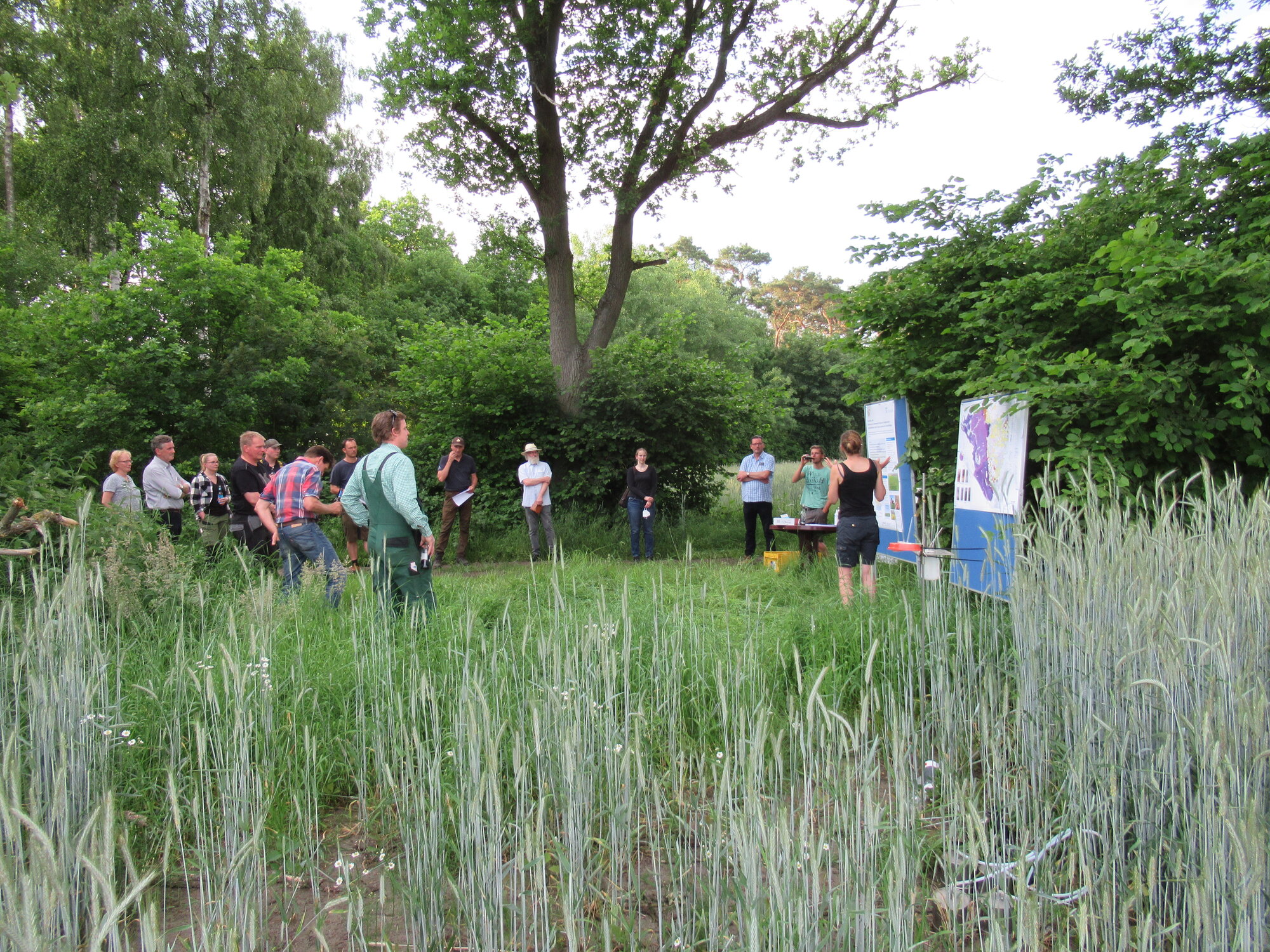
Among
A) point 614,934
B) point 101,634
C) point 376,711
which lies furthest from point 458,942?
point 101,634

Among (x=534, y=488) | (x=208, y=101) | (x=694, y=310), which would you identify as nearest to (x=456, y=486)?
(x=534, y=488)

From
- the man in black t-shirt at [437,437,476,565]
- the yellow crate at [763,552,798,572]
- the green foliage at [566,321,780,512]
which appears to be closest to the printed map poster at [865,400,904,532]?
the yellow crate at [763,552,798,572]

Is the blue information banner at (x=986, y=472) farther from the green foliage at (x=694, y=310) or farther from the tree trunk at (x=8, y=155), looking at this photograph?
the green foliage at (x=694, y=310)

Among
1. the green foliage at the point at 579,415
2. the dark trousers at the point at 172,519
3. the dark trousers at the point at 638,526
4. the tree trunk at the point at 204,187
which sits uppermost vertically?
the tree trunk at the point at 204,187

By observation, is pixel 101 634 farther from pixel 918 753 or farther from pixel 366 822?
pixel 918 753

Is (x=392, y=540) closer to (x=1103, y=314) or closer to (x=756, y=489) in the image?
(x=1103, y=314)

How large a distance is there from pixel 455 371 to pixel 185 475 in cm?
521

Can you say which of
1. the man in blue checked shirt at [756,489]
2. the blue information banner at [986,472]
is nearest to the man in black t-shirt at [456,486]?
the man in blue checked shirt at [756,489]

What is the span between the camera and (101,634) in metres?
4.42

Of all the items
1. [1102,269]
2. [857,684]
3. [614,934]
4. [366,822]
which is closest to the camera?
[614,934]

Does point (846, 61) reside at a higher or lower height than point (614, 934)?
higher

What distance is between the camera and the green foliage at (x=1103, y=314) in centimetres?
507

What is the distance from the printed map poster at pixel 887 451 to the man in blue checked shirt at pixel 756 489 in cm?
261

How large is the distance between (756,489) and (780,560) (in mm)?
1966
